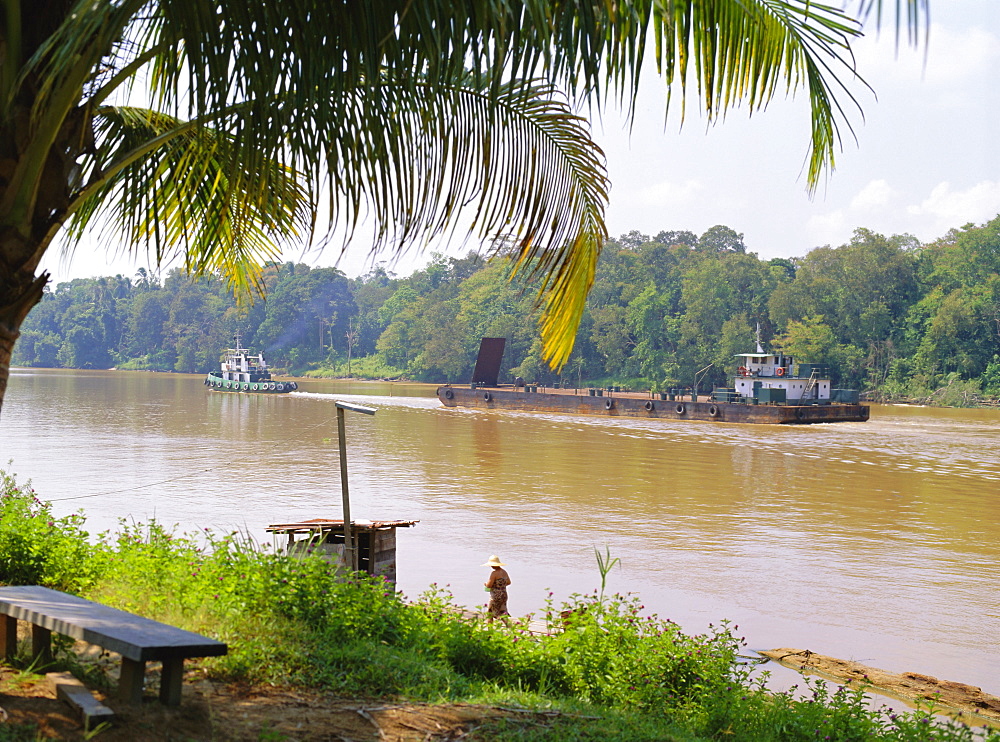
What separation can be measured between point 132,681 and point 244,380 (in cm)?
5135

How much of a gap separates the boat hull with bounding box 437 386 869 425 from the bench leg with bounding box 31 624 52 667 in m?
33.2

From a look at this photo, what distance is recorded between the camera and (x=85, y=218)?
400 centimetres

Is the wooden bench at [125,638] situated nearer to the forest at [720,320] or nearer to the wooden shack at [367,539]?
the wooden shack at [367,539]

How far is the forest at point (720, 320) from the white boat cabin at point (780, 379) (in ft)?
24.3

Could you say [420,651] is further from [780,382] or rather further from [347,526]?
[780,382]

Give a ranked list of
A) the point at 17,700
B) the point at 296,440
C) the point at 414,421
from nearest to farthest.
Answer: the point at 17,700, the point at 296,440, the point at 414,421

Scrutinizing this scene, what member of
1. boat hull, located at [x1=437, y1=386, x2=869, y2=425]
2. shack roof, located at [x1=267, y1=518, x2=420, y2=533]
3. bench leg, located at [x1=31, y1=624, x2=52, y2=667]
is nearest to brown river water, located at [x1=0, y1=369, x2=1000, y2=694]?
shack roof, located at [x1=267, y1=518, x2=420, y2=533]

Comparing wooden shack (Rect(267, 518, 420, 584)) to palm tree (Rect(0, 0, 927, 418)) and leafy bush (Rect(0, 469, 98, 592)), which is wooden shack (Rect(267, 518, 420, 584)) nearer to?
leafy bush (Rect(0, 469, 98, 592))

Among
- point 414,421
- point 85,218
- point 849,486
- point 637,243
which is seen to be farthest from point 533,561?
point 637,243

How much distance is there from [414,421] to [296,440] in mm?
7644

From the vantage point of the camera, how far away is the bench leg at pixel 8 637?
3236 mm

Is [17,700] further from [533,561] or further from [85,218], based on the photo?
[533,561]

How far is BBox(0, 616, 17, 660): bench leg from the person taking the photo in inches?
127

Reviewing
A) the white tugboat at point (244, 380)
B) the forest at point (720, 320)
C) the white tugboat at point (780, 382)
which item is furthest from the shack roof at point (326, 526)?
the white tugboat at point (244, 380)
